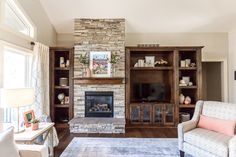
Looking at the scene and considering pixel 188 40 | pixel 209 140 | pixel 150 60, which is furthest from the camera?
pixel 188 40

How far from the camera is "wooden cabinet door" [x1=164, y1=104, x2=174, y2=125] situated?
5914 millimetres

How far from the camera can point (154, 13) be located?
5.75 metres

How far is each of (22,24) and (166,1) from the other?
3602 millimetres

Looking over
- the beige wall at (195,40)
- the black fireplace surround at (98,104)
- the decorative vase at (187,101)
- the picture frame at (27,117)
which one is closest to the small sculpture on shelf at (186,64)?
the beige wall at (195,40)

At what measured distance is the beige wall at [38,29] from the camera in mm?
3955

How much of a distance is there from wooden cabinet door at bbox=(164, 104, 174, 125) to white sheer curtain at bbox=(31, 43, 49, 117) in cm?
334

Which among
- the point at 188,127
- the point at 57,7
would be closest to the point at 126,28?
the point at 57,7

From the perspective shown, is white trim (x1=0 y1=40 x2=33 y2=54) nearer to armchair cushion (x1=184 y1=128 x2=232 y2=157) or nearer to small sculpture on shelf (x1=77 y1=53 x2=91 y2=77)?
small sculpture on shelf (x1=77 y1=53 x2=91 y2=77)

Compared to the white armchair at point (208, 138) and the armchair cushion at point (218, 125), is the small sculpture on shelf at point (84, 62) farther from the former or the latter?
the armchair cushion at point (218, 125)

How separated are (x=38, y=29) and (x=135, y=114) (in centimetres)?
357

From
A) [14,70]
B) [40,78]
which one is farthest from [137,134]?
[14,70]

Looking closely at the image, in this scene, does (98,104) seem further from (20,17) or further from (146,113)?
(20,17)

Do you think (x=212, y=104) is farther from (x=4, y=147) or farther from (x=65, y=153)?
(x=4, y=147)

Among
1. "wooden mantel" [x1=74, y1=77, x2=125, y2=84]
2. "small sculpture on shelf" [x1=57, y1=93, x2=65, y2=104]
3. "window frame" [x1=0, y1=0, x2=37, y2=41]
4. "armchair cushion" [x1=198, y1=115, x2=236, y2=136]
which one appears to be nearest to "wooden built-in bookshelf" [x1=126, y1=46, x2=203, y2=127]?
"wooden mantel" [x1=74, y1=77, x2=125, y2=84]
